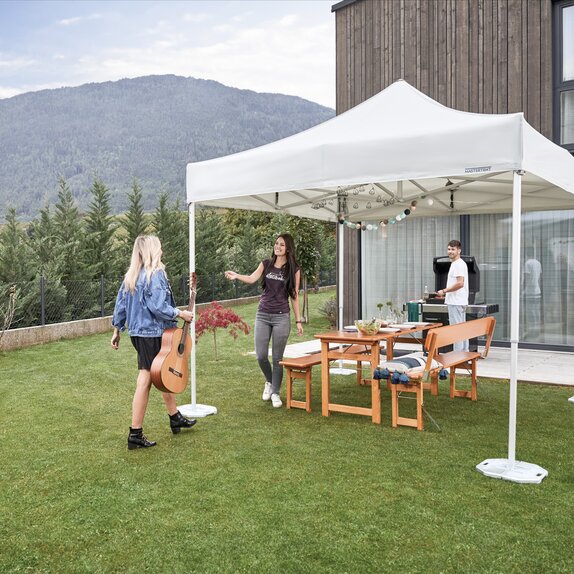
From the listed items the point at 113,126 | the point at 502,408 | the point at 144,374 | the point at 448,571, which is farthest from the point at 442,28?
the point at 113,126

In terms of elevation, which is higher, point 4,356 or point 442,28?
point 442,28

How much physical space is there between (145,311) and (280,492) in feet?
5.98

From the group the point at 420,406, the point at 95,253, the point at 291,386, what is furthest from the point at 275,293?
the point at 95,253

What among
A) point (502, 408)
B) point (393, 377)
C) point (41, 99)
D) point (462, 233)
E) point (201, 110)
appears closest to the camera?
point (393, 377)

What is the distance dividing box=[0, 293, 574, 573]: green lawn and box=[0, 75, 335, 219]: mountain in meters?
67.0

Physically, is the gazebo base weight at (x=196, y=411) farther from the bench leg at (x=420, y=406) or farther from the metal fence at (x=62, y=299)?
the metal fence at (x=62, y=299)

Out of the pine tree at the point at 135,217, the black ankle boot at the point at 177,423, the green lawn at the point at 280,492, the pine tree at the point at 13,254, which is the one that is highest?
the pine tree at the point at 135,217

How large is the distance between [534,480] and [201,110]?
125755 mm

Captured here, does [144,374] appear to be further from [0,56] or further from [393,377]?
[0,56]

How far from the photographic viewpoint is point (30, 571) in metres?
3.10

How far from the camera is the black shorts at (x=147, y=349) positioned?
511 cm

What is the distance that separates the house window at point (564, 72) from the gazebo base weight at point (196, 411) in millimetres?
7284

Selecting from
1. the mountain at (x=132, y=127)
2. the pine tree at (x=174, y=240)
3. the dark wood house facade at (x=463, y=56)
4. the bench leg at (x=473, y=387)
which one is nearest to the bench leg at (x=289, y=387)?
the bench leg at (x=473, y=387)

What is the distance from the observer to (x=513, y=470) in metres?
4.43
